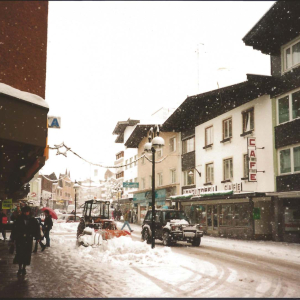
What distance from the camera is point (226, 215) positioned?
29.4 m

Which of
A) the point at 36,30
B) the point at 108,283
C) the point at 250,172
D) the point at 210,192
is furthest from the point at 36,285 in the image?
the point at 210,192

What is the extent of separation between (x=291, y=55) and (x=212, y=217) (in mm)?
13663

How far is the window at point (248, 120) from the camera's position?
2666 cm

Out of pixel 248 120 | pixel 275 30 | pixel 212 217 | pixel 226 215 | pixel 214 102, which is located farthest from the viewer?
pixel 212 217

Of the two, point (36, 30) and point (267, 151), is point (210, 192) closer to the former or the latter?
point (267, 151)

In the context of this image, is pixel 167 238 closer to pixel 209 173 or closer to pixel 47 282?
pixel 47 282

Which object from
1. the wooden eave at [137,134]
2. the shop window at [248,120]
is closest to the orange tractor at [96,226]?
the shop window at [248,120]

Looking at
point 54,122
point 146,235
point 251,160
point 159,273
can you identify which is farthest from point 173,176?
point 159,273

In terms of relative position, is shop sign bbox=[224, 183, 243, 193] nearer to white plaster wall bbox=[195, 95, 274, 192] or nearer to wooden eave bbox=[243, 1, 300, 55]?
white plaster wall bbox=[195, 95, 274, 192]

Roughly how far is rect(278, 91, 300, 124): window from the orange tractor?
11168 millimetres

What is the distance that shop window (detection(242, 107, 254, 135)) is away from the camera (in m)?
26.6

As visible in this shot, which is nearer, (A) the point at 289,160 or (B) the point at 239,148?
(A) the point at 289,160

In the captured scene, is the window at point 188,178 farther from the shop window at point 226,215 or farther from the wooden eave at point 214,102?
the shop window at point 226,215

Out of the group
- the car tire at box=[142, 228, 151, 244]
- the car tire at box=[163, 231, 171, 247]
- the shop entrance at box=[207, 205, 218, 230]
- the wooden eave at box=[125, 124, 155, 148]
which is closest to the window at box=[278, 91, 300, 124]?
the car tire at box=[163, 231, 171, 247]
